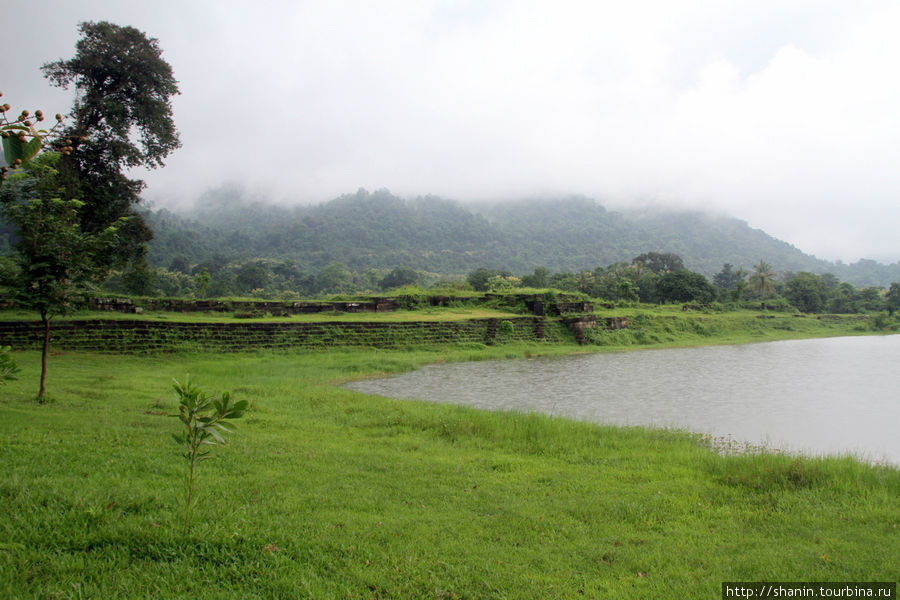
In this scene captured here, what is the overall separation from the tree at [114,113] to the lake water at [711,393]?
1207 cm

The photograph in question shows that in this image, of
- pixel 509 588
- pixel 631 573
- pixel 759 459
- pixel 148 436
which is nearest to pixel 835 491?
pixel 759 459

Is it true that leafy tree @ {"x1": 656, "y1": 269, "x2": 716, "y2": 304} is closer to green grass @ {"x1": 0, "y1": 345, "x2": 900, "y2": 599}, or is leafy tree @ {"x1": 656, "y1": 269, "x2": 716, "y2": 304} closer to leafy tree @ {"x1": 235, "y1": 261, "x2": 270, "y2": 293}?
leafy tree @ {"x1": 235, "y1": 261, "x2": 270, "y2": 293}

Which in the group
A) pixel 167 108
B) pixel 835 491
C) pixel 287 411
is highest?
pixel 167 108

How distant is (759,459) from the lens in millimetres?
5406

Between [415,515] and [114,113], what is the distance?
19.7m

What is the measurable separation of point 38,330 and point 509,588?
16.4 metres

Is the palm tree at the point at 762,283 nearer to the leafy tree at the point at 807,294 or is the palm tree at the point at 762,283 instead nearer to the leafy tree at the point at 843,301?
the leafy tree at the point at 807,294

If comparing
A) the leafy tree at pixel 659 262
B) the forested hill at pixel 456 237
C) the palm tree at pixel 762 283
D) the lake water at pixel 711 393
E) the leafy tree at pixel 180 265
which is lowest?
the lake water at pixel 711 393

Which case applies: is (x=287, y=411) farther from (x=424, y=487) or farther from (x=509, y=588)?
(x=509, y=588)

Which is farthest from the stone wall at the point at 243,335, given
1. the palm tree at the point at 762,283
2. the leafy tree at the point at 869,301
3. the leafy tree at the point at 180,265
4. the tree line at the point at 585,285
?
the leafy tree at the point at 869,301

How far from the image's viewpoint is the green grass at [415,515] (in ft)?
9.25

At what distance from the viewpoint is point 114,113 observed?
17.7 m

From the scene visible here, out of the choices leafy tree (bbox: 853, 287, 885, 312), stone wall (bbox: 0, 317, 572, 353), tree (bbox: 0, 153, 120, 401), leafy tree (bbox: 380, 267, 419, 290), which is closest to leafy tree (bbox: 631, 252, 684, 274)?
leafy tree (bbox: 853, 287, 885, 312)

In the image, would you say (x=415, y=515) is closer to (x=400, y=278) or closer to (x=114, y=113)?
(x=114, y=113)
